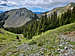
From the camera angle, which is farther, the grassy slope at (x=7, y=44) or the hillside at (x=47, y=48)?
the grassy slope at (x=7, y=44)

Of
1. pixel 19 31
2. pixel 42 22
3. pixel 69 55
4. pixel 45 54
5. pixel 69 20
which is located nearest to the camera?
pixel 69 55

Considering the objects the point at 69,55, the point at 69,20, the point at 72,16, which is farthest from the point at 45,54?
the point at 72,16

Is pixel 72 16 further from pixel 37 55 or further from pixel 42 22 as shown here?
pixel 37 55

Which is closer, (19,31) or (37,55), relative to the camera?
(37,55)

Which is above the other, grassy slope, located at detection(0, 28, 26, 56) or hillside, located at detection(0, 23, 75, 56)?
hillside, located at detection(0, 23, 75, 56)

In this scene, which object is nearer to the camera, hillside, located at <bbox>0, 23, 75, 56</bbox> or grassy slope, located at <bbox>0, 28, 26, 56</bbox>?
hillside, located at <bbox>0, 23, 75, 56</bbox>

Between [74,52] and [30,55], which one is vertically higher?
[74,52]

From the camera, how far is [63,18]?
390ft

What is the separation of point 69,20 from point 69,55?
9999 cm

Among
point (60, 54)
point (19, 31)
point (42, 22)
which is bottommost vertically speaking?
point (19, 31)

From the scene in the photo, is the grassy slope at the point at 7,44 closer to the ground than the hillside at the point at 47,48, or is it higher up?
closer to the ground

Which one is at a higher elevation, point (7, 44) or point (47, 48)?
point (47, 48)

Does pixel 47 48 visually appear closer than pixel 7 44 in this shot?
Yes

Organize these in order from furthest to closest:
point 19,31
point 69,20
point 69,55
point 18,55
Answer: point 19,31 < point 69,20 < point 18,55 < point 69,55
